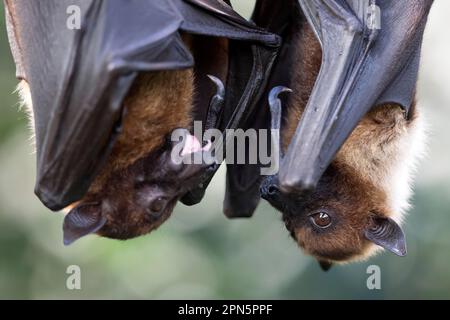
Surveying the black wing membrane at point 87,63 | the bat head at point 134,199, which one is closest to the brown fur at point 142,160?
the bat head at point 134,199

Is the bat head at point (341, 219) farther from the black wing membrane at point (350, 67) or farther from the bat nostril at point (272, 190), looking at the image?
the black wing membrane at point (350, 67)

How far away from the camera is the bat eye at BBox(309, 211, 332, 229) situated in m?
4.32

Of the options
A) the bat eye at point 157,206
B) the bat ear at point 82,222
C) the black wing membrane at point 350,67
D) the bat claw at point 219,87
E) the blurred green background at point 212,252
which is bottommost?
the blurred green background at point 212,252

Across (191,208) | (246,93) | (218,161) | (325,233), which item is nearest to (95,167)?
(218,161)

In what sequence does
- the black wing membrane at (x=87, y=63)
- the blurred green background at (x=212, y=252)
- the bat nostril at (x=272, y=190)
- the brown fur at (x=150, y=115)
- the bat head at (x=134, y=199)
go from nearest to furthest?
the black wing membrane at (x=87, y=63) < the brown fur at (x=150, y=115) < the bat head at (x=134, y=199) < the bat nostril at (x=272, y=190) < the blurred green background at (x=212, y=252)

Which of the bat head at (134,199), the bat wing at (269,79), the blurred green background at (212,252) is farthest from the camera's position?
the blurred green background at (212,252)

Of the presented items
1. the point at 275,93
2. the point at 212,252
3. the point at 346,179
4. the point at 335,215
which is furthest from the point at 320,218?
the point at 212,252

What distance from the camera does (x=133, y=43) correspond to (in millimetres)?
3295

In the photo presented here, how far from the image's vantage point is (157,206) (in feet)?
12.5

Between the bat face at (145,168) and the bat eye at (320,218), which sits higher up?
the bat face at (145,168)

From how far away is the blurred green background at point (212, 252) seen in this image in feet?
21.7

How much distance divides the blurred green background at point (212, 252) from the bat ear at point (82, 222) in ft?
8.71

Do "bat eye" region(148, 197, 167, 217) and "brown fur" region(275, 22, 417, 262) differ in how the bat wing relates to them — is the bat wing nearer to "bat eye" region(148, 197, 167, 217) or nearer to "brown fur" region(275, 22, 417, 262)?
"brown fur" region(275, 22, 417, 262)

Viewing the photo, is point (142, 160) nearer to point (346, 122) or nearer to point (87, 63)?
point (87, 63)
